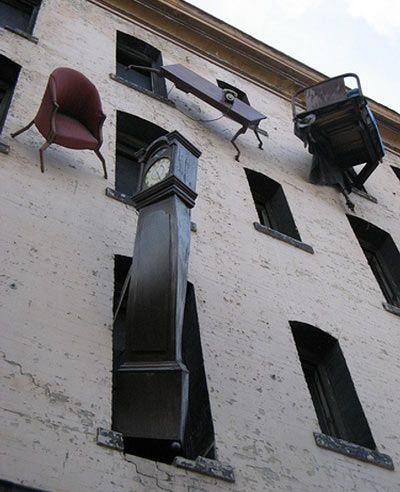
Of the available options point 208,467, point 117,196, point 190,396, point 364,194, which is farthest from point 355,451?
point 364,194

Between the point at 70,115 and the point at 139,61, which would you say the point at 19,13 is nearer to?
the point at 139,61

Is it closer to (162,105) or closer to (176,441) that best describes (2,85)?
(162,105)

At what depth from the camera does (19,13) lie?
11547mm

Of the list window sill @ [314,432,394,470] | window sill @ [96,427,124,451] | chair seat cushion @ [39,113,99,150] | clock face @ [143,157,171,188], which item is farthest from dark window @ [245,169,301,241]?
window sill @ [96,427,124,451]

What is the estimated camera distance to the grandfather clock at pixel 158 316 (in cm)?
458

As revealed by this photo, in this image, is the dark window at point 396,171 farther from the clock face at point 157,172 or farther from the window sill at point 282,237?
the clock face at point 157,172

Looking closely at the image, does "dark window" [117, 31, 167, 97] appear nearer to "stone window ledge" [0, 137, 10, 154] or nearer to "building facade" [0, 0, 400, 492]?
"building facade" [0, 0, 400, 492]

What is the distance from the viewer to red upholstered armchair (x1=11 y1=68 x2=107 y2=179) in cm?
709

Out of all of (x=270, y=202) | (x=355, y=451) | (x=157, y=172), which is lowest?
(x=270, y=202)

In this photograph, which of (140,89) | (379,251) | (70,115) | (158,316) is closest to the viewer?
(158,316)

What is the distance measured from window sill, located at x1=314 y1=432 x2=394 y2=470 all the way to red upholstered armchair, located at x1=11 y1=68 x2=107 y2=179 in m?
A: 4.13

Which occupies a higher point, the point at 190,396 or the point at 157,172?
the point at 157,172

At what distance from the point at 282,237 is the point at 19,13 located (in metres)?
6.93

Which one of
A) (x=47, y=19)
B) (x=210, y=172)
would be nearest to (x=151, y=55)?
(x=47, y=19)
